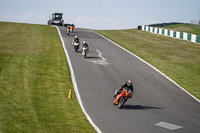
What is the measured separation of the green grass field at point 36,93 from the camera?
40.1ft

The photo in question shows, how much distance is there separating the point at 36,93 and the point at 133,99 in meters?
5.84

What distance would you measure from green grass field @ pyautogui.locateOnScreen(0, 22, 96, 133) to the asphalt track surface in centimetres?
101

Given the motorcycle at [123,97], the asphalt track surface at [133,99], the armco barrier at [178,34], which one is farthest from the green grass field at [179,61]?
the motorcycle at [123,97]

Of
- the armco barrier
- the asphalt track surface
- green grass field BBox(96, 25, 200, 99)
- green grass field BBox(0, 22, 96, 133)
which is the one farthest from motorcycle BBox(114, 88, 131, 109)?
the armco barrier

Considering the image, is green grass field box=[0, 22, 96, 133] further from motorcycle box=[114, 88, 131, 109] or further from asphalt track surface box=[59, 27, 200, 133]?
motorcycle box=[114, 88, 131, 109]

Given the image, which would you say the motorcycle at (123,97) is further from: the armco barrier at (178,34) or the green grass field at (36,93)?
the armco barrier at (178,34)

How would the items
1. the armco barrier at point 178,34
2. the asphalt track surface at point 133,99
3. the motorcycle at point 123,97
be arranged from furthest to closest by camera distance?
1. the armco barrier at point 178,34
2. the motorcycle at point 123,97
3. the asphalt track surface at point 133,99

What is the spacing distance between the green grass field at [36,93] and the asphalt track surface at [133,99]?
1013mm

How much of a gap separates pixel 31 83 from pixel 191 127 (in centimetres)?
1059

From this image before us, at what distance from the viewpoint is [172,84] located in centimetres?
2239

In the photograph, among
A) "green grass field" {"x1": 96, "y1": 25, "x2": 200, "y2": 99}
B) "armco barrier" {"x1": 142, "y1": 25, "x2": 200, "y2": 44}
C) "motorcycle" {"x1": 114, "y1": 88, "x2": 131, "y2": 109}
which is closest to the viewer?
"motorcycle" {"x1": 114, "y1": 88, "x2": 131, "y2": 109}

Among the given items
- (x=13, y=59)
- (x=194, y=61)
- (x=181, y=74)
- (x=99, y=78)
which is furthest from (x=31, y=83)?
(x=194, y=61)

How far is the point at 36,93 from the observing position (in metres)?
17.5

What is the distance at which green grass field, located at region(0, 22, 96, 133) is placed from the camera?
40.1 ft
